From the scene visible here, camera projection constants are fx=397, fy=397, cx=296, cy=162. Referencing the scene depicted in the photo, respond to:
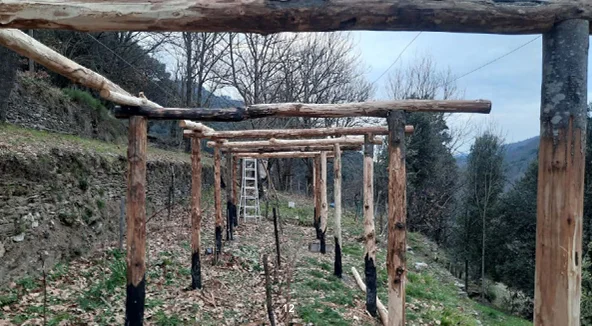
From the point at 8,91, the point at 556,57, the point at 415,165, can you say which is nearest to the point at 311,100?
the point at 415,165

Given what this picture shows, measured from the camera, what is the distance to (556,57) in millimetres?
2299

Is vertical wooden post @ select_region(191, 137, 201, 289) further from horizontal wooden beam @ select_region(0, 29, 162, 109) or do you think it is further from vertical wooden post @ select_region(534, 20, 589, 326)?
vertical wooden post @ select_region(534, 20, 589, 326)

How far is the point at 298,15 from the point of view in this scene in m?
2.22

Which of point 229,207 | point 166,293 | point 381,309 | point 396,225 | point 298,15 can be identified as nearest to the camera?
point 298,15

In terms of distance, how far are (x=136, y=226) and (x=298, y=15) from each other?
11.3ft

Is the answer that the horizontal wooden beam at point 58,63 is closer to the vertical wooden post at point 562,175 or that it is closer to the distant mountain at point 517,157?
the vertical wooden post at point 562,175

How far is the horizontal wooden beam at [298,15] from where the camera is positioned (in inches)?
87.7

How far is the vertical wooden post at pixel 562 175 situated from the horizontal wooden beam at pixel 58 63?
385cm

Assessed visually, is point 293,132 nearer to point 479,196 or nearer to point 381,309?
point 381,309

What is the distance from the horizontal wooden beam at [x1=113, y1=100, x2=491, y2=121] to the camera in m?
4.35

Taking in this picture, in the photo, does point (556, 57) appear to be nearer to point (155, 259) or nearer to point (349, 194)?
point (155, 259)

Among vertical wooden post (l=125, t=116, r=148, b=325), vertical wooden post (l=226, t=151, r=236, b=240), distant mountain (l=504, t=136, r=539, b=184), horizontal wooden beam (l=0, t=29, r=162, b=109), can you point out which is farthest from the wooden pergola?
distant mountain (l=504, t=136, r=539, b=184)

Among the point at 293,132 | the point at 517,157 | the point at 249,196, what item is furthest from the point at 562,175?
the point at 517,157

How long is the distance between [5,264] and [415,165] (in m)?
17.9
